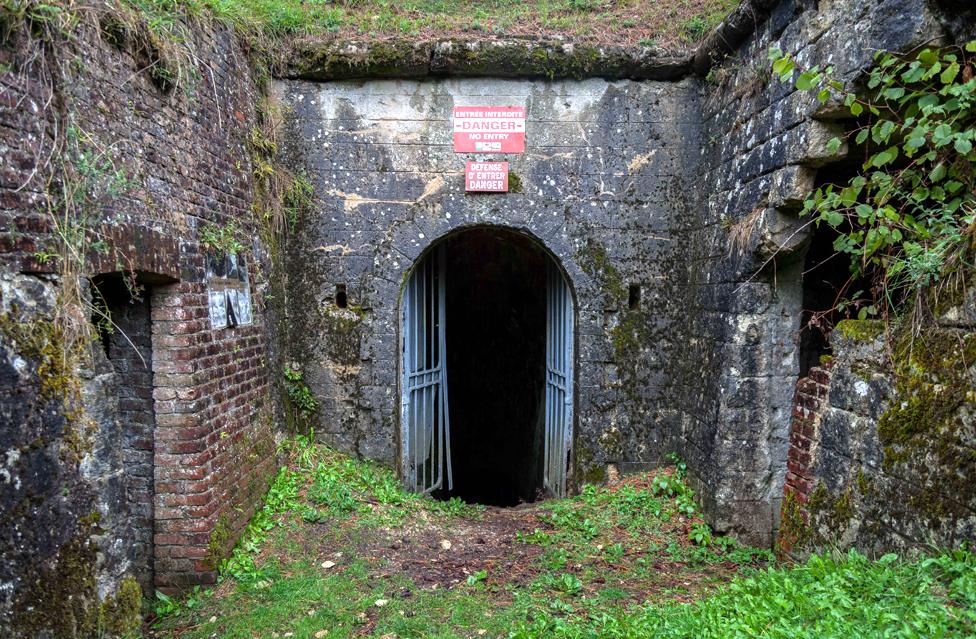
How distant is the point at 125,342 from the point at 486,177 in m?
3.22

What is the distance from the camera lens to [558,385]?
6.26m

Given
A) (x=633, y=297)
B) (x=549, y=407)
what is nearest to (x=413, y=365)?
(x=549, y=407)

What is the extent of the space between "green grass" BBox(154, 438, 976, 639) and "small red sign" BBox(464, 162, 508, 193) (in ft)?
9.34

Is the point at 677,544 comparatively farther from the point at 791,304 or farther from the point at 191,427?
the point at 191,427

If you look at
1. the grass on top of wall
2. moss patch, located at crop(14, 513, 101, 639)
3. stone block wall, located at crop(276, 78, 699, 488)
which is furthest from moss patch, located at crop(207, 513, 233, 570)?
the grass on top of wall

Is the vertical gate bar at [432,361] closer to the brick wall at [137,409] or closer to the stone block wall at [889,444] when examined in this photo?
the brick wall at [137,409]

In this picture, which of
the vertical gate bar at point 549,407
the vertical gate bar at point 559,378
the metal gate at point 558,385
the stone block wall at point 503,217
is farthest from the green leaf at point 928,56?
the vertical gate bar at point 549,407

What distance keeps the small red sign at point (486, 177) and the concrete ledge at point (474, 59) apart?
84 cm

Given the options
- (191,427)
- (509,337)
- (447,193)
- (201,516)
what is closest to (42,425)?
(191,427)

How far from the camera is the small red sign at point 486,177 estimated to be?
5.35m

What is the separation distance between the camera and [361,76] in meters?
5.30

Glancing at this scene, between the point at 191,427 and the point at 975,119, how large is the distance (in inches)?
186

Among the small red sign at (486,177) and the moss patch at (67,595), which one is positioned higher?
the small red sign at (486,177)

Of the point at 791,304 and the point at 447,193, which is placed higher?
the point at 447,193
